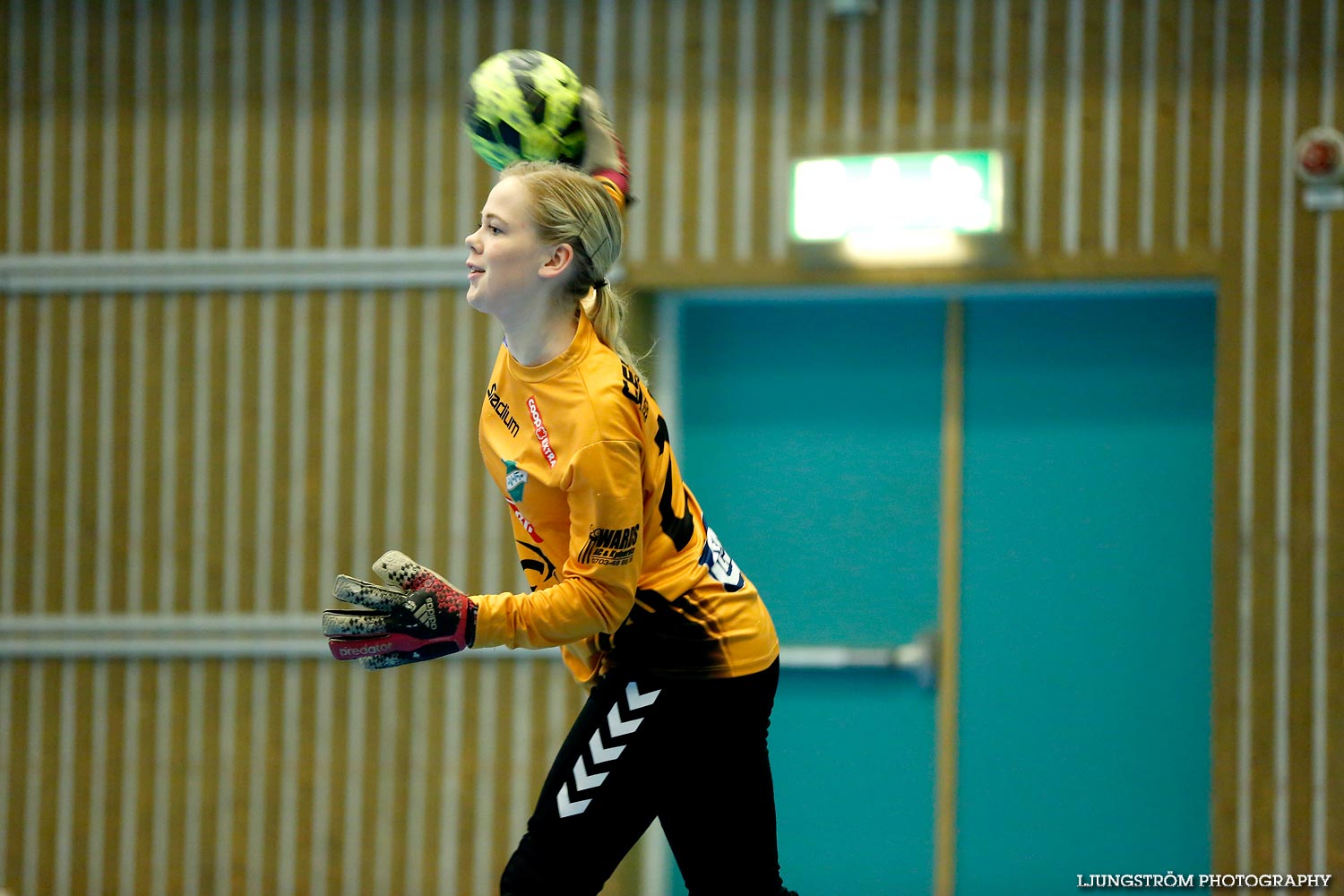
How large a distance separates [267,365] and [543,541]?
3045mm

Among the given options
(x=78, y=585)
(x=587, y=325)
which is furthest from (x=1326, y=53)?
(x=78, y=585)

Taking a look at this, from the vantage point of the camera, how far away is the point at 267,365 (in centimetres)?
536

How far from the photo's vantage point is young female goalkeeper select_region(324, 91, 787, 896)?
2.43 metres

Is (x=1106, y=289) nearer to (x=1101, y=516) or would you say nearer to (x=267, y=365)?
(x=1101, y=516)

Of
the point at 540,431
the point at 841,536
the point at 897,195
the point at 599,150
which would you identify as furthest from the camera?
the point at 841,536

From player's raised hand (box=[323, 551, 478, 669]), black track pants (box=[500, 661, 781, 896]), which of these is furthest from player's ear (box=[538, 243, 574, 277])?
black track pants (box=[500, 661, 781, 896])

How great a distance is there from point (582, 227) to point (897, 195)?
8.17 ft

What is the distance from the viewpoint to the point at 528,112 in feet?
9.88

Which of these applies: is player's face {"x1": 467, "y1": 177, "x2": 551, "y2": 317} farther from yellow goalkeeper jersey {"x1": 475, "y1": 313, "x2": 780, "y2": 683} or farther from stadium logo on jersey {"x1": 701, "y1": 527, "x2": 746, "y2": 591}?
stadium logo on jersey {"x1": 701, "y1": 527, "x2": 746, "y2": 591}

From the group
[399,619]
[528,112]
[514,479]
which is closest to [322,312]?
[528,112]

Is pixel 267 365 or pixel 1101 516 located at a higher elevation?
pixel 267 365

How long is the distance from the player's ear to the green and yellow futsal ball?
18.5 inches

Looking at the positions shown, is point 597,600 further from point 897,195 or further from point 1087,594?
point 1087,594

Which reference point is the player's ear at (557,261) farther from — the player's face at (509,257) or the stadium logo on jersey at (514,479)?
the stadium logo on jersey at (514,479)
